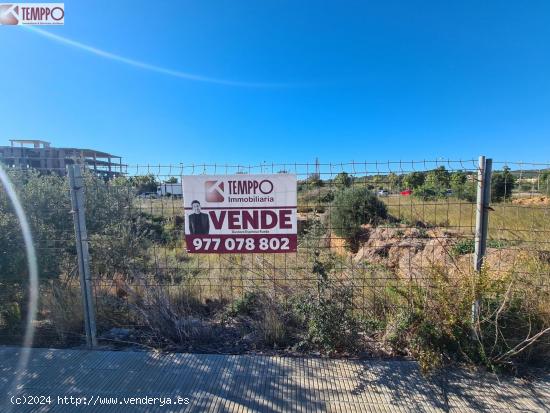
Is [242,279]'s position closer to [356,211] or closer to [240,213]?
[240,213]

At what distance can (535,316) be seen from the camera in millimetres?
Answer: 3033

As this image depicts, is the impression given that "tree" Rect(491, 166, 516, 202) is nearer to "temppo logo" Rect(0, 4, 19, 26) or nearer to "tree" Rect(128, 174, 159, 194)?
"tree" Rect(128, 174, 159, 194)

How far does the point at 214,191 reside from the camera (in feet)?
11.3

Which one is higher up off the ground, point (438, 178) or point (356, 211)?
point (438, 178)

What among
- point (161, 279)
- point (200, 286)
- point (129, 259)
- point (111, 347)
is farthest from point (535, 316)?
point (129, 259)

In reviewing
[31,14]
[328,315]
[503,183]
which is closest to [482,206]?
[503,183]

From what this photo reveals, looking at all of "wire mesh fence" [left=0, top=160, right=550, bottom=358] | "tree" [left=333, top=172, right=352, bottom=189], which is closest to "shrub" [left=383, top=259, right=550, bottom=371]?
"wire mesh fence" [left=0, top=160, right=550, bottom=358]

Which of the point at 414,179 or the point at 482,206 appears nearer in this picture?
the point at 482,206

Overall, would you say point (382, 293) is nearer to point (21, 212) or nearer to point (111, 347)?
point (111, 347)

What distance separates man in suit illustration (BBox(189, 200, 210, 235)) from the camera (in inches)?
136

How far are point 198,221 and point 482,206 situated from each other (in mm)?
3048

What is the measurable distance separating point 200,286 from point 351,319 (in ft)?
7.03

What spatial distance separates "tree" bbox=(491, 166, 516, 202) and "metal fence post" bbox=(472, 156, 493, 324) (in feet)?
1.28

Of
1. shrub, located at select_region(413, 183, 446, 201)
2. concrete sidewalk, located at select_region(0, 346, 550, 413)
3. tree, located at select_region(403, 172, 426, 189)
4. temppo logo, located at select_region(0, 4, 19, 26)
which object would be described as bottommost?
concrete sidewalk, located at select_region(0, 346, 550, 413)
